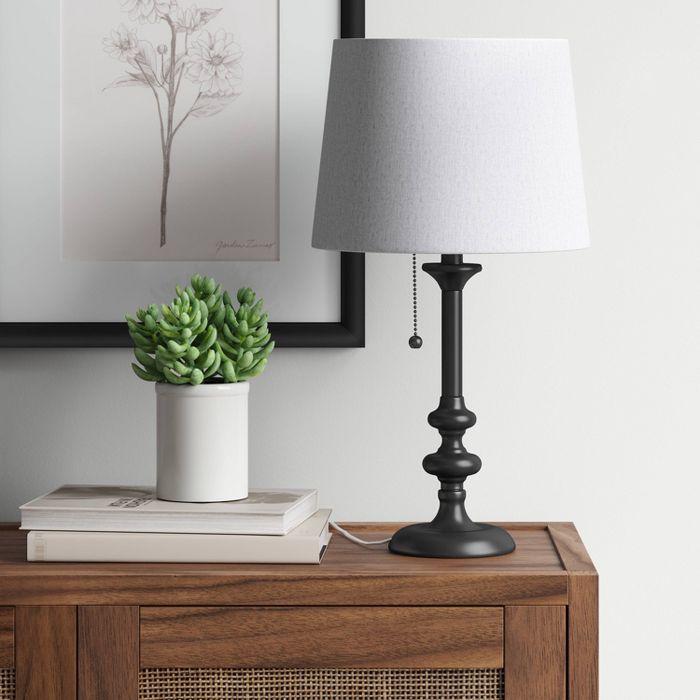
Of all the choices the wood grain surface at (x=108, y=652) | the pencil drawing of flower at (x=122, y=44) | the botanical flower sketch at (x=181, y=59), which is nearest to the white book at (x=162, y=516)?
the wood grain surface at (x=108, y=652)

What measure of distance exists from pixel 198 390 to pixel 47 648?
33 centimetres

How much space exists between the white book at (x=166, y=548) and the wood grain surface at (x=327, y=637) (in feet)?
0.22

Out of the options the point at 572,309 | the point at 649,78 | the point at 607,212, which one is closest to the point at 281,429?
the point at 572,309

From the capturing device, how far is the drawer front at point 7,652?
1.16m

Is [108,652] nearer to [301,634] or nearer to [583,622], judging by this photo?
[301,634]

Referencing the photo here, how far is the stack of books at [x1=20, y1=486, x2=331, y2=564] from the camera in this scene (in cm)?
120

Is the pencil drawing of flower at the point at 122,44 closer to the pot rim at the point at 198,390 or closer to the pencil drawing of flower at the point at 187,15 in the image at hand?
the pencil drawing of flower at the point at 187,15

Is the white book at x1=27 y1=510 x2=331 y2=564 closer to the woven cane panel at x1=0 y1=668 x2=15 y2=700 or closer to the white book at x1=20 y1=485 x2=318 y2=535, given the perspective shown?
the white book at x1=20 y1=485 x2=318 y2=535

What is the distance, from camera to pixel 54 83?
150 centimetres

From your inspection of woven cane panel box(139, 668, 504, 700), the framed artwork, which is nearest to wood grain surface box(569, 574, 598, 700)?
woven cane panel box(139, 668, 504, 700)

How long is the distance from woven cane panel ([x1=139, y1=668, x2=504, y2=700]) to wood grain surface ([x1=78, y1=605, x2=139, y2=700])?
18 millimetres

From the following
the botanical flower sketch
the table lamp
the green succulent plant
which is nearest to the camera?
the table lamp

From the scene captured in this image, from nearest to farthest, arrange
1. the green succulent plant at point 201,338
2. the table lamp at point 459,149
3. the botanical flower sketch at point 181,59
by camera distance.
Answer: the table lamp at point 459,149 → the green succulent plant at point 201,338 → the botanical flower sketch at point 181,59

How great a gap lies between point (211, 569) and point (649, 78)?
900 millimetres
